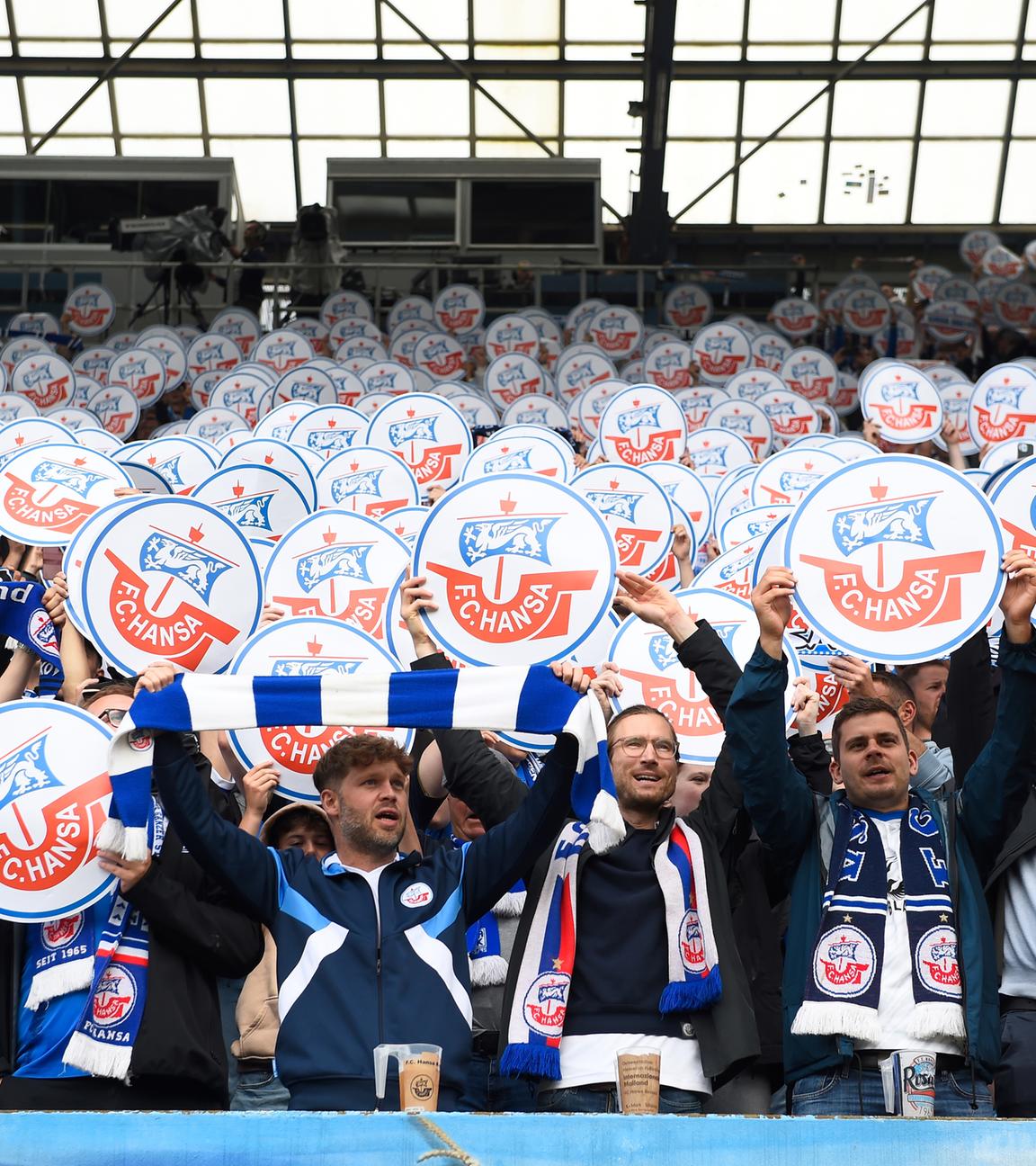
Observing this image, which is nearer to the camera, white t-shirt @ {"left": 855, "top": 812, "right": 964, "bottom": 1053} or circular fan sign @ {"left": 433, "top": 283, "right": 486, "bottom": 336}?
white t-shirt @ {"left": 855, "top": 812, "right": 964, "bottom": 1053}

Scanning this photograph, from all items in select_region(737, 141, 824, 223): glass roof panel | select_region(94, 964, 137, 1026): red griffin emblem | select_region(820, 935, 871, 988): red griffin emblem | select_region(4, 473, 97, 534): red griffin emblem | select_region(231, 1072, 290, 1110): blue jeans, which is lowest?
select_region(231, 1072, 290, 1110): blue jeans

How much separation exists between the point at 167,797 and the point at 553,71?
832 inches

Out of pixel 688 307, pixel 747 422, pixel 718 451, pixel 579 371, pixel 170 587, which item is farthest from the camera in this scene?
pixel 688 307

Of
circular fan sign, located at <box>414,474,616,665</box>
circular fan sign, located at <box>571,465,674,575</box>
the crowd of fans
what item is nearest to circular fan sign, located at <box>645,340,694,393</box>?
circular fan sign, located at <box>571,465,674,575</box>

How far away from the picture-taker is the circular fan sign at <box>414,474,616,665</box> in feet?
16.1

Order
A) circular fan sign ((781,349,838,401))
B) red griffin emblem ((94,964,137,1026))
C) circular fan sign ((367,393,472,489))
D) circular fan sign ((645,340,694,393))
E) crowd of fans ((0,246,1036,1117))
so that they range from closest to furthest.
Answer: crowd of fans ((0,246,1036,1117))
red griffin emblem ((94,964,137,1026))
circular fan sign ((367,393,472,489))
circular fan sign ((781,349,838,401))
circular fan sign ((645,340,694,393))

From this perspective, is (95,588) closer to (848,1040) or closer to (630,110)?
(848,1040)

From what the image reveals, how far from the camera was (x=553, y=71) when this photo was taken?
23719 mm

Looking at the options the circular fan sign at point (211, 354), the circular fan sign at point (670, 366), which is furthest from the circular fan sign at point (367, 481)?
the circular fan sign at point (211, 354)

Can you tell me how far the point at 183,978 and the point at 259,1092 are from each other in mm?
616

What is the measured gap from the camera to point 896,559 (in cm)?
490

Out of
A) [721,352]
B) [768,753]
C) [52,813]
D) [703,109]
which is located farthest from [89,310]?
[768,753]

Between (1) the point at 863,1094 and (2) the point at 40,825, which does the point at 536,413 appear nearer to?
(2) the point at 40,825

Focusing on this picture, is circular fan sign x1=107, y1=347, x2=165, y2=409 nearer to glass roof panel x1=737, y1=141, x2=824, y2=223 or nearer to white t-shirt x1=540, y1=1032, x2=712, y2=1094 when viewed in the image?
white t-shirt x1=540, y1=1032, x2=712, y2=1094
